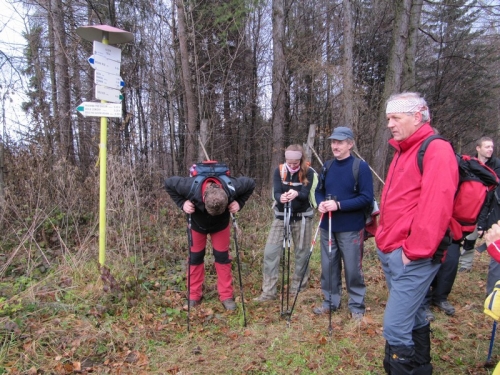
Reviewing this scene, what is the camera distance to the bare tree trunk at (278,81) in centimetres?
1098

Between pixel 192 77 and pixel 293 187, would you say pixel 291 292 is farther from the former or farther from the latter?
pixel 192 77

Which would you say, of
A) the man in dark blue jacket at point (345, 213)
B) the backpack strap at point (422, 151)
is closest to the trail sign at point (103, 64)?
the man in dark blue jacket at point (345, 213)

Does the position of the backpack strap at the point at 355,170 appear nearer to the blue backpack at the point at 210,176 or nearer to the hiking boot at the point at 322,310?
the blue backpack at the point at 210,176

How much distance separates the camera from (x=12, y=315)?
11.3 ft

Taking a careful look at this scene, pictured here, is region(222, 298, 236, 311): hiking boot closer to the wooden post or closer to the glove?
the glove

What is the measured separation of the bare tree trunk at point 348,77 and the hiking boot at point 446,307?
6.55m

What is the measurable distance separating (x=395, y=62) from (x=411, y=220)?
9.46 m

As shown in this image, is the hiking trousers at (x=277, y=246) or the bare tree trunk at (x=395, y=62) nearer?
the hiking trousers at (x=277, y=246)

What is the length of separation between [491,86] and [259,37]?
12.3 metres

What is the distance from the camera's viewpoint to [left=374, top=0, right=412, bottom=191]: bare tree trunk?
10164mm

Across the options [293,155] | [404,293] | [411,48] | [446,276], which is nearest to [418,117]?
[404,293]

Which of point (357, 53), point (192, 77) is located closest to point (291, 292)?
point (192, 77)

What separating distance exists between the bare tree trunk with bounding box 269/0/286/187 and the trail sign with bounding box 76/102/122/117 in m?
7.37

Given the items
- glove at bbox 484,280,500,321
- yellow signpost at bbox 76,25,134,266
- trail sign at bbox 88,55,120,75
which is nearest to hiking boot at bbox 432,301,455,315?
glove at bbox 484,280,500,321
